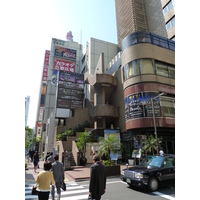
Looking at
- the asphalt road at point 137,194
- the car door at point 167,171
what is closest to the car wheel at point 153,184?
the asphalt road at point 137,194

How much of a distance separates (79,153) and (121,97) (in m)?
Answer: 11.8

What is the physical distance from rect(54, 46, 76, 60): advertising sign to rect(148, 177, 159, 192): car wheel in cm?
6171

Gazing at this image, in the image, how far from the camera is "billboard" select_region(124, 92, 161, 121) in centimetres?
1869

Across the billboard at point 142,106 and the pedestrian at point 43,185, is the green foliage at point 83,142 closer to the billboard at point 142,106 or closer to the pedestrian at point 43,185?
the billboard at point 142,106

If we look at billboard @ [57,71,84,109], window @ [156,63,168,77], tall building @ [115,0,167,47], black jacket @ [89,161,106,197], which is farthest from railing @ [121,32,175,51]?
black jacket @ [89,161,106,197]

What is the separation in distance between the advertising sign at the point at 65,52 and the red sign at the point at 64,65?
8.35 feet

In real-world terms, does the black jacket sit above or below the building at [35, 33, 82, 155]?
below

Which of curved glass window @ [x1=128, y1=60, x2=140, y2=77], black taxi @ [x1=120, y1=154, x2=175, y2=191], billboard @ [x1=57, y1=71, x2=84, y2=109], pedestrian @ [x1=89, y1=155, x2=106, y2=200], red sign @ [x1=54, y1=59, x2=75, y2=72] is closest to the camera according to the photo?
pedestrian @ [x1=89, y1=155, x2=106, y2=200]

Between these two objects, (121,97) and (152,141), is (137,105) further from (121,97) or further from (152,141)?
(121,97)

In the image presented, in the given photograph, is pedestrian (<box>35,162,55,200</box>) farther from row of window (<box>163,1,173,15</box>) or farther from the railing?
row of window (<box>163,1,173,15</box>)

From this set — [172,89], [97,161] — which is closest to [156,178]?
[97,161]

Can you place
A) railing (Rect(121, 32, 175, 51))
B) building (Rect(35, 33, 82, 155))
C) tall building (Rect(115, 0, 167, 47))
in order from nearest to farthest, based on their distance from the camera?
railing (Rect(121, 32, 175, 51)) → tall building (Rect(115, 0, 167, 47)) → building (Rect(35, 33, 82, 155))

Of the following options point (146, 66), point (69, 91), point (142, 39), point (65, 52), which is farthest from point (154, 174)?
point (65, 52)

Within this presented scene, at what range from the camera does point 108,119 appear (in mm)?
27953
